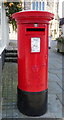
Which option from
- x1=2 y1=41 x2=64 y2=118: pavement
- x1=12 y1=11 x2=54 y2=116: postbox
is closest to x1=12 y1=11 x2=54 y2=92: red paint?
x1=12 y1=11 x2=54 y2=116: postbox

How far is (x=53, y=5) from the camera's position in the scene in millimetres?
41938

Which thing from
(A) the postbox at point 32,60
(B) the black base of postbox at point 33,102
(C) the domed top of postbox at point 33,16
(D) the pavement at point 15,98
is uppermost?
(C) the domed top of postbox at point 33,16

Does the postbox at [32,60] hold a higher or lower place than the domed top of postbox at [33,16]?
lower

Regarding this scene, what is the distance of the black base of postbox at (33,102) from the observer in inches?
121

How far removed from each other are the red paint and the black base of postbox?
0.09 m

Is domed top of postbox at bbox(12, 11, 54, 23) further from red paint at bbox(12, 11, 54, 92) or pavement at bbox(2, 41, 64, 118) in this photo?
pavement at bbox(2, 41, 64, 118)

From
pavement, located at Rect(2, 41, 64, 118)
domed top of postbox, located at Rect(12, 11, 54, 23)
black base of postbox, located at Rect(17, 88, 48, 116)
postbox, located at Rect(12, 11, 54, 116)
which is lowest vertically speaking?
pavement, located at Rect(2, 41, 64, 118)

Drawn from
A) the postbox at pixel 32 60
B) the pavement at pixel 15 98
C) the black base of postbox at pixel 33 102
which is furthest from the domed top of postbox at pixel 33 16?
A: the pavement at pixel 15 98

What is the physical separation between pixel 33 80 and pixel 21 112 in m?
0.70

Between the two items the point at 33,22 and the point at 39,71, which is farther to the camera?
the point at 39,71

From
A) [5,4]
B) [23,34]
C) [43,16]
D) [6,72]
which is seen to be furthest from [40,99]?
[5,4]

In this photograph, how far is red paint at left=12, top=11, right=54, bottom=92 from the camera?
9.23ft

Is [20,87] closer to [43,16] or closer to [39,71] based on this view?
[39,71]

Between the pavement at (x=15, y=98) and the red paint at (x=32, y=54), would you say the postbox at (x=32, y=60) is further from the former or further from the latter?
the pavement at (x=15, y=98)
